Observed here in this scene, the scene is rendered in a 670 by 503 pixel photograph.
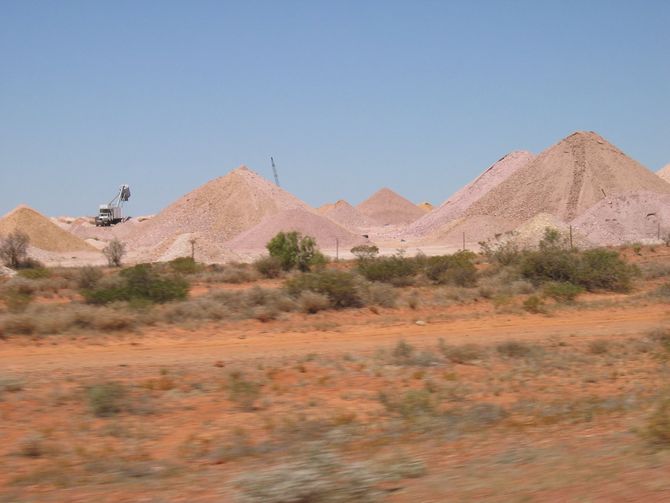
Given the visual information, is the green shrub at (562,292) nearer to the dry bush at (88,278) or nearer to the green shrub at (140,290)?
the green shrub at (140,290)

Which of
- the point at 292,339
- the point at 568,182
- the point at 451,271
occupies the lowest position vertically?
the point at 292,339

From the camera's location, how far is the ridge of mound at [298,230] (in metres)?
81.9

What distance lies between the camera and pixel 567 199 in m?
88.8

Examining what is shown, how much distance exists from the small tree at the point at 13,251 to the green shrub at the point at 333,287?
3892 cm

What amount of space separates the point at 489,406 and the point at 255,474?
4.28 meters

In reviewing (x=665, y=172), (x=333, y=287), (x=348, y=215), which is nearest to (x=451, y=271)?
(x=333, y=287)

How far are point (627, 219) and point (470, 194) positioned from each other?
121 feet

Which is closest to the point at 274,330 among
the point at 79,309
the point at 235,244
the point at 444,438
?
the point at 79,309

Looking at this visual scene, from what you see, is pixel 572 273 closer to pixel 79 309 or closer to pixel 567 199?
pixel 79 309

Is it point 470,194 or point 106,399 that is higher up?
point 470,194

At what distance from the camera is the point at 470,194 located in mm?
107688

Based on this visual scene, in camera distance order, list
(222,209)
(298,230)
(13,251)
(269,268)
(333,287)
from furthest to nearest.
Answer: (222,209)
(298,230)
(13,251)
(269,268)
(333,287)

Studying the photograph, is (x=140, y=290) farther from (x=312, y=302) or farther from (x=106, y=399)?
(x=106, y=399)

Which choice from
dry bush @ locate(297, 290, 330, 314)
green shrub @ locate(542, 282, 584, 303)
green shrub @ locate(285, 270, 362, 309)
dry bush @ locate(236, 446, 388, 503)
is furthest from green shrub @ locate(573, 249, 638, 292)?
dry bush @ locate(236, 446, 388, 503)
